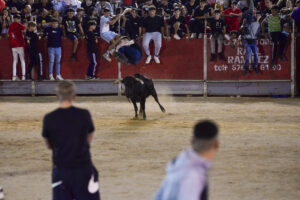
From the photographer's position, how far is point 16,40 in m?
20.4

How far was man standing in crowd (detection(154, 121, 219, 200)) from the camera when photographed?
3.55 meters

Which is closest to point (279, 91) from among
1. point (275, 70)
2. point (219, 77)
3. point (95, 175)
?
point (275, 70)

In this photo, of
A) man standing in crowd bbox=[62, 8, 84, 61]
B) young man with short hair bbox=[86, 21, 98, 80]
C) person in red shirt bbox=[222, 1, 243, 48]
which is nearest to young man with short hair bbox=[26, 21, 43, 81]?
man standing in crowd bbox=[62, 8, 84, 61]

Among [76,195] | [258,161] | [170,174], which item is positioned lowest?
[258,161]

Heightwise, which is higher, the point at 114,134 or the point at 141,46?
the point at 141,46

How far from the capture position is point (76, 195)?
5.28 metres

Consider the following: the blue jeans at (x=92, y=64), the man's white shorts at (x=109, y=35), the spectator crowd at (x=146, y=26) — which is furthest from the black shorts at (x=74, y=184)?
the blue jeans at (x=92, y=64)

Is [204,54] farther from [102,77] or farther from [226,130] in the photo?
[226,130]

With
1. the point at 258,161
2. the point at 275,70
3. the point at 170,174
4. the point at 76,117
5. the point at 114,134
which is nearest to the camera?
the point at 170,174

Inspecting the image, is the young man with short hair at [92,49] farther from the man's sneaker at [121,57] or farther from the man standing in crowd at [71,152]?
the man standing in crowd at [71,152]

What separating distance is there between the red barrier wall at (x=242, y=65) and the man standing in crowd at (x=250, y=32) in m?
0.28

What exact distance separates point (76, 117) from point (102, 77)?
51.7ft

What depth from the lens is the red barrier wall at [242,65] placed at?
2005 centimetres

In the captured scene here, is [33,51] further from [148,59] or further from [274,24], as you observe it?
[274,24]
